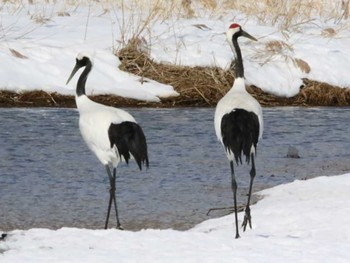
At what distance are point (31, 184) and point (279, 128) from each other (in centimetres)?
409

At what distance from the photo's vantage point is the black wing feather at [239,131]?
23.3ft

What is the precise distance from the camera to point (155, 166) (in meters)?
9.48

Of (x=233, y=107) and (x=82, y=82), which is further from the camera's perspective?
(x=82, y=82)

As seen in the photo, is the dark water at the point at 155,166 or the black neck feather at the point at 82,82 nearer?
the dark water at the point at 155,166

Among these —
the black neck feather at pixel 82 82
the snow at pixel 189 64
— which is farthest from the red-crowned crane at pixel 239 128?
the black neck feather at pixel 82 82

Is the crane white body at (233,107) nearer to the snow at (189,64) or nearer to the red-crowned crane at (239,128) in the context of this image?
the red-crowned crane at (239,128)

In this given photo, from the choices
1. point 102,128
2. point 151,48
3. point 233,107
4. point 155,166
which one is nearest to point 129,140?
point 102,128

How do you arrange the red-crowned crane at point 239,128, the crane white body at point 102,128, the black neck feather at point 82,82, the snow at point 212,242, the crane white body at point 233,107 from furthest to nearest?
the black neck feather at point 82,82 → the crane white body at point 102,128 → the crane white body at point 233,107 → the red-crowned crane at point 239,128 → the snow at point 212,242

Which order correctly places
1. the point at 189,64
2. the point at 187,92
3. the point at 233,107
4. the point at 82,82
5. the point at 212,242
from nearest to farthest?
the point at 212,242, the point at 233,107, the point at 82,82, the point at 187,92, the point at 189,64

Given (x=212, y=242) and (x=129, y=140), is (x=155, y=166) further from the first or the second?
(x=212, y=242)

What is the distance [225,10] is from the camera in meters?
17.8

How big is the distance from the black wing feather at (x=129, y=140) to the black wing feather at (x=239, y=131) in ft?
2.43

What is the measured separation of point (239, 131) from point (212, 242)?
128 cm

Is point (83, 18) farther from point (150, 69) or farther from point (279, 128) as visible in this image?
point (279, 128)
